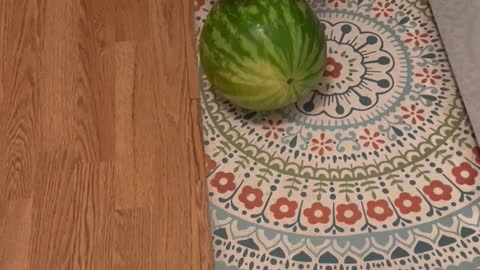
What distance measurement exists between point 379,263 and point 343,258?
2.0 inches

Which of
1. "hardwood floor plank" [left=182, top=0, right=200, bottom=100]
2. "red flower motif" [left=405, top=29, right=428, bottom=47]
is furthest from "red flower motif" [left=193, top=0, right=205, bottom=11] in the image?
"red flower motif" [left=405, top=29, right=428, bottom=47]

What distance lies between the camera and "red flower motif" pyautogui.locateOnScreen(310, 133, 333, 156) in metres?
0.98

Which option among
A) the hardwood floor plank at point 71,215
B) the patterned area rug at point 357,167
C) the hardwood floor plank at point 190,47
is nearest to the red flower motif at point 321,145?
the patterned area rug at point 357,167

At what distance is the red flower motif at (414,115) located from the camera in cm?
100

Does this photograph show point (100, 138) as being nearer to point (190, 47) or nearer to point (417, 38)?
point (190, 47)

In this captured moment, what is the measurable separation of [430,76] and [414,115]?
0.09 m

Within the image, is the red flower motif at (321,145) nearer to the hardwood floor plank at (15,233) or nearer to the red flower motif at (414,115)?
the red flower motif at (414,115)

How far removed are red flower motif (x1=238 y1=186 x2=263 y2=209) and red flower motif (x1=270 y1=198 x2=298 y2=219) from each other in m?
0.02

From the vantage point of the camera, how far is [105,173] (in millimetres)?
1000

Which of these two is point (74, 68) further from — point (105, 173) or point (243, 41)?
point (243, 41)

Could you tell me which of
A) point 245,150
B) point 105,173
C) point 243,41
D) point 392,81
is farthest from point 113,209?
point 392,81

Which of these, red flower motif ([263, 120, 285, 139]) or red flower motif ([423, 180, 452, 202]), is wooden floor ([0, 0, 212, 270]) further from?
red flower motif ([423, 180, 452, 202])

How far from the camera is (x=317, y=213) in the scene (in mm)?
929

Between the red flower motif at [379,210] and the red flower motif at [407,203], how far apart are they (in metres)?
0.02
